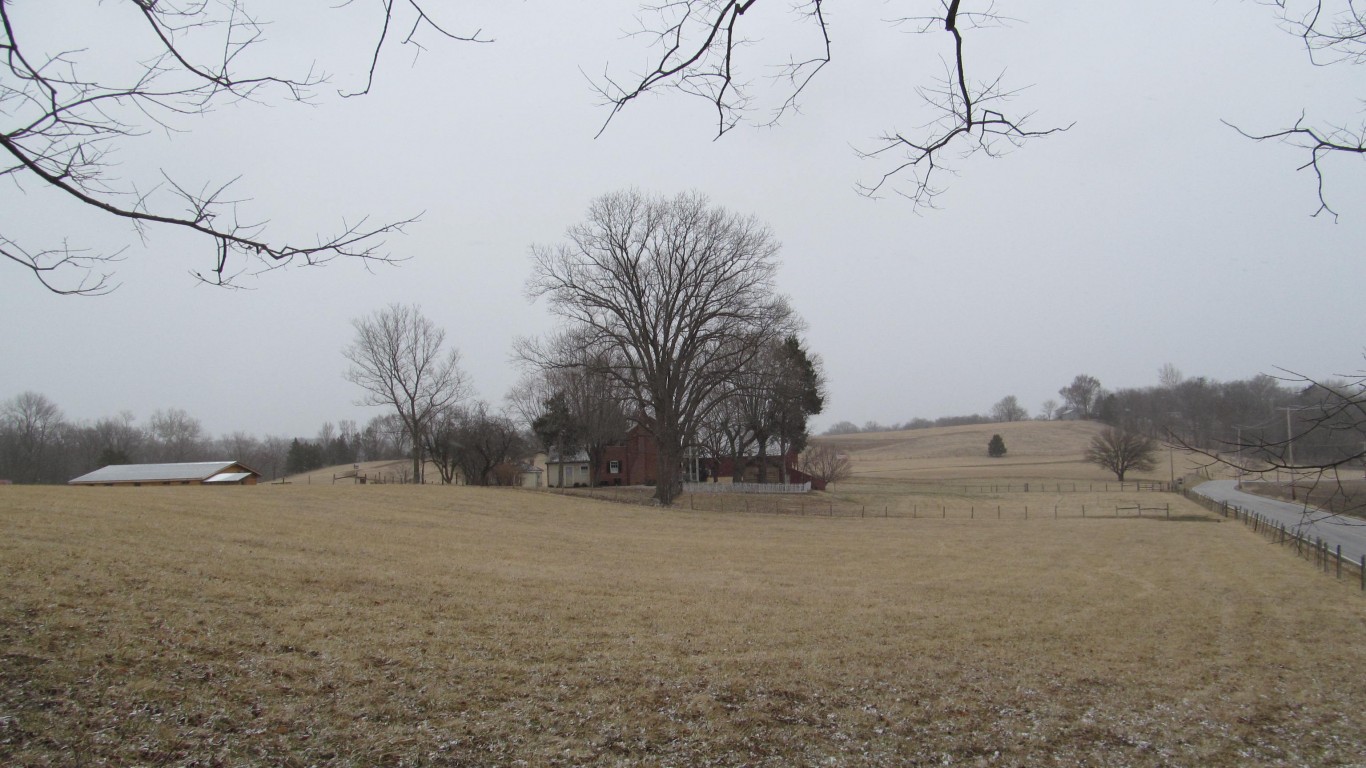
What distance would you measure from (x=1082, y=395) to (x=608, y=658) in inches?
4950

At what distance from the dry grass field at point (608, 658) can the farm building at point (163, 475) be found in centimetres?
2153

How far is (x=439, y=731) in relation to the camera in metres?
5.88

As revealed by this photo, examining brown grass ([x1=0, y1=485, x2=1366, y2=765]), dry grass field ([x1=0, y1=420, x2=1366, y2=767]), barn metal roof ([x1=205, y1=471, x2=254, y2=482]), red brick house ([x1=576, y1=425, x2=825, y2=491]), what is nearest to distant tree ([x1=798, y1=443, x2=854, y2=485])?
red brick house ([x1=576, y1=425, x2=825, y2=491])

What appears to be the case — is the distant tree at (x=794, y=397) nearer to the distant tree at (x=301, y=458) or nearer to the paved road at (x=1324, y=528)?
the paved road at (x=1324, y=528)

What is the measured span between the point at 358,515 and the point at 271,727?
742 inches

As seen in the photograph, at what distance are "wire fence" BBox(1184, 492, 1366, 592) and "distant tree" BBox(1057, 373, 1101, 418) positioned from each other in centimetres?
7610

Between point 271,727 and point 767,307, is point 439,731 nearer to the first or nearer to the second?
point 271,727

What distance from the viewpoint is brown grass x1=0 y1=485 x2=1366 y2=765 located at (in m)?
5.73

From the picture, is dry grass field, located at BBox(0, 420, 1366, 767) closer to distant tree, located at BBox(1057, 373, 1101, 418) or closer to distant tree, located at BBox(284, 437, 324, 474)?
distant tree, located at BBox(284, 437, 324, 474)

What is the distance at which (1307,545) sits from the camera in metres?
22.7

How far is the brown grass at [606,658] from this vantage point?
573cm

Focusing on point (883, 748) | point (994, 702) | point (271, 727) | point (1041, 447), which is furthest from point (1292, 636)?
point (1041, 447)

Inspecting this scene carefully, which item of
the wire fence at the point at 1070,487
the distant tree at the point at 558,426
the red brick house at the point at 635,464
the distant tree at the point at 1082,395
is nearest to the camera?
the distant tree at the point at 558,426

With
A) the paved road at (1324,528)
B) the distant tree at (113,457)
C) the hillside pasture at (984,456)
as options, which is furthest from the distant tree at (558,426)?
the paved road at (1324,528)
